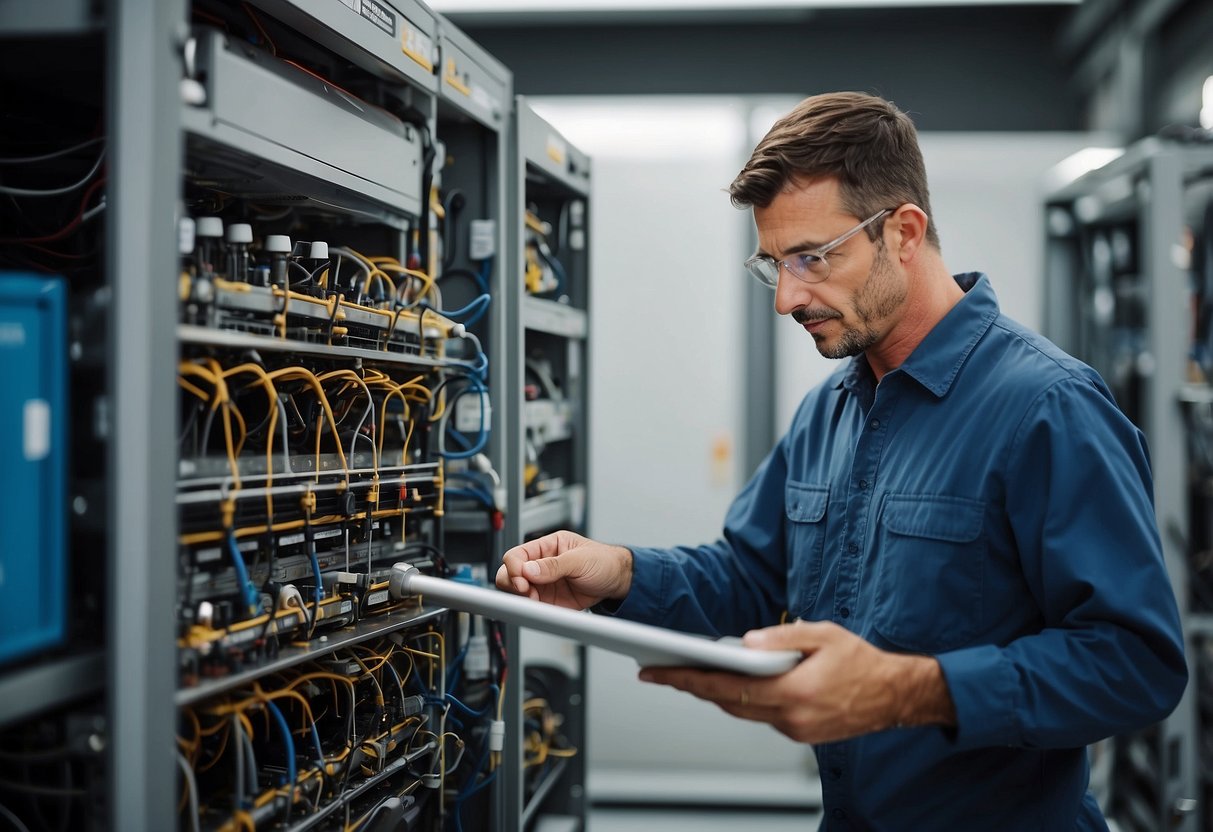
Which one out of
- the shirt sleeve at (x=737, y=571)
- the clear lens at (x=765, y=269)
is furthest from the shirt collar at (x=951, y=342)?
the shirt sleeve at (x=737, y=571)

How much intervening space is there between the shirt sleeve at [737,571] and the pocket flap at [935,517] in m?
0.37

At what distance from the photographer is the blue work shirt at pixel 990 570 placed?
1133mm

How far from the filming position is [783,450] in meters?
1.72

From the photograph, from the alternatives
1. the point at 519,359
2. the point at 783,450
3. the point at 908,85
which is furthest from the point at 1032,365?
the point at 908,85

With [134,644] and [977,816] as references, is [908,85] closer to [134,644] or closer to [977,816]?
[977,816]

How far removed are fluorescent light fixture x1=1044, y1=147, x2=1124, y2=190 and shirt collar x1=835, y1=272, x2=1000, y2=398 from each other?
5.44 feet

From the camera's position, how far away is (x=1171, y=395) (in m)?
2.40

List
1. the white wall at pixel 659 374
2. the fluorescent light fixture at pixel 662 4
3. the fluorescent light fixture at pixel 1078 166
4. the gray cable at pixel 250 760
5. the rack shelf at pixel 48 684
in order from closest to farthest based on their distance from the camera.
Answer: the rack shelf at pixel 48 684
the gray cable at pixel 250 760
the fluorescent light fixture at pixel 1078 166
the fluorescent light fixture at pixel 662 4
the white wall at pixel 659 374

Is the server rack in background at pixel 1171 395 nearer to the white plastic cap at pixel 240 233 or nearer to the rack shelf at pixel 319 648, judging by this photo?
the rack shelf at pixel 319 648

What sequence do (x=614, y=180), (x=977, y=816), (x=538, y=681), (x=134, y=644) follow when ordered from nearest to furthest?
1. (x=134, y=644)
2. (x=977, y=816)
3. (x=538, y=681)
4. (x=614, y=180)

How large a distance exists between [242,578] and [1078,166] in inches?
114

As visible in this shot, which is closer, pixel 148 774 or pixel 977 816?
pixel 148 774

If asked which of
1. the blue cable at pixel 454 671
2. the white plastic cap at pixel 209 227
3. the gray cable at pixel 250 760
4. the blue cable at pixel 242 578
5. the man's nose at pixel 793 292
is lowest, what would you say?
the blue cable at pixel 454 671

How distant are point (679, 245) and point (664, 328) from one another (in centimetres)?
32
